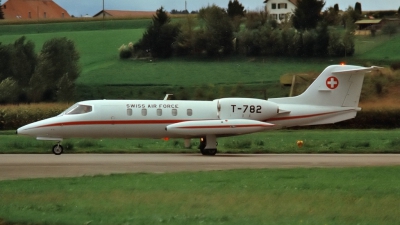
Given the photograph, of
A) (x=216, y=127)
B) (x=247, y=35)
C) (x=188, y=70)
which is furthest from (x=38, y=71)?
(x=216, y=127)

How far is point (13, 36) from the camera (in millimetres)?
75625

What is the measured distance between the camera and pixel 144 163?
27.0 meters

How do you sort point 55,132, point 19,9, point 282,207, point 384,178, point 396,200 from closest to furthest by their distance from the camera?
point 282,207
point 396,200
point 384,178
point 55,132
point 19,9

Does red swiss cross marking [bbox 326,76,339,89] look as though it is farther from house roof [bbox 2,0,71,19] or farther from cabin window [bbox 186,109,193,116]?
house roof [bbox 2,0,71,19]

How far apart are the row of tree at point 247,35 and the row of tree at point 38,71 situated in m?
7.63

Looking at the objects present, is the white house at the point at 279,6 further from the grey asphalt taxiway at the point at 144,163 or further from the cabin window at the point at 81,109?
the grey asphalt taxiway at the point at 144,163

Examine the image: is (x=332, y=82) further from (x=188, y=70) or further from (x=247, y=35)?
(x=247, y=35)

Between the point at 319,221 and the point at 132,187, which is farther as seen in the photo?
the point at 132,187

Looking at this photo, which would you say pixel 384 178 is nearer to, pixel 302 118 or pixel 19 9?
pixel 302 118

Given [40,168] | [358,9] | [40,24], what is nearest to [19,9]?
[40,24]

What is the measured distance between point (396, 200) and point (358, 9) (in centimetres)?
6844

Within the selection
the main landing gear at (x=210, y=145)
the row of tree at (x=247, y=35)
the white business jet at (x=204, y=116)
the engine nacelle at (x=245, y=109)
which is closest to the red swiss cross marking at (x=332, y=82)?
the white business jet at (x=204, y=116)

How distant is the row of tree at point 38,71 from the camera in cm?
6075

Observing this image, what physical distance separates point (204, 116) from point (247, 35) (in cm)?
3558
